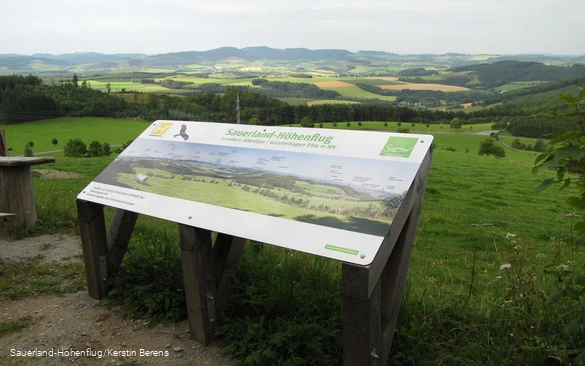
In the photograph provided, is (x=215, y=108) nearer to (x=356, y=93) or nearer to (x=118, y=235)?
(x=356, y=93)

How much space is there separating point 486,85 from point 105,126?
84488 millimetres

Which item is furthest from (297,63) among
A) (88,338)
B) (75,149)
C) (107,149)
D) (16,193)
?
(88,338)

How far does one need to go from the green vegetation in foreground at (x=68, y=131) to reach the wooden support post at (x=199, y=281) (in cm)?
5033

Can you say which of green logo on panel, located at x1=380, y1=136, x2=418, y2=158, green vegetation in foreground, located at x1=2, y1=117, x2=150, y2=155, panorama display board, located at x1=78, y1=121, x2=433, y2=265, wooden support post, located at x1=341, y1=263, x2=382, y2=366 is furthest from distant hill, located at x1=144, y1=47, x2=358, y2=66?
wooden support post, located at x1=341, y1=263, x2=382, y2=366

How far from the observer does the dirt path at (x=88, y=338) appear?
298cm

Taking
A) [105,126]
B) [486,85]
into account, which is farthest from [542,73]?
[105,126]

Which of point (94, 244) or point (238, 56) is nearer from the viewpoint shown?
point (94, 244)

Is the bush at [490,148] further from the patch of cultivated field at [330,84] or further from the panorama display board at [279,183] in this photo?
the patch of cultivated field at [330,84]

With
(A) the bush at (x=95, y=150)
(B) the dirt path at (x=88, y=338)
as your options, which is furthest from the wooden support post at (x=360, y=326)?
(A) the bush at (x=95, y=150)

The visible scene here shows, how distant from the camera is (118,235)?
3.97m

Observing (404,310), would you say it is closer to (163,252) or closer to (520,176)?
(163,252)

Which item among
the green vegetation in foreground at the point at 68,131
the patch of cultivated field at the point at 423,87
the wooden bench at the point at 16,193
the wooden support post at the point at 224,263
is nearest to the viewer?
the wooden support post at the point at 224,263

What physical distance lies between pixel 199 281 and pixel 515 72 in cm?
13496

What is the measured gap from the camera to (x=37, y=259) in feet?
16.1
